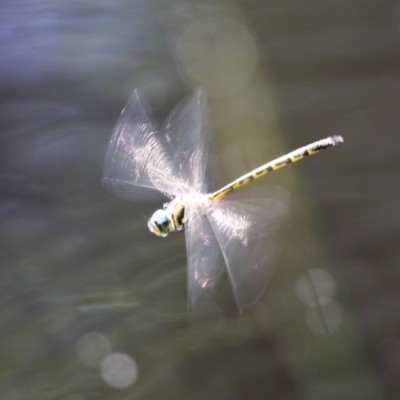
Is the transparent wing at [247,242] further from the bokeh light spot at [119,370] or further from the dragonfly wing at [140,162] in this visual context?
the bokeh light spot at [119,370]

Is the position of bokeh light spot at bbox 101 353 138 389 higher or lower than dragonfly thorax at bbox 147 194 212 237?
lower

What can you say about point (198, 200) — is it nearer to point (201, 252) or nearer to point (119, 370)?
point (201, 252)

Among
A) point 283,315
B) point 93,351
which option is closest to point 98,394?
point 93,351

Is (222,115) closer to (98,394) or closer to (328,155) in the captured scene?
(328,155)

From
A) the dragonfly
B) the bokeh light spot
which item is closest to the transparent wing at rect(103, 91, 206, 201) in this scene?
the dragonfly

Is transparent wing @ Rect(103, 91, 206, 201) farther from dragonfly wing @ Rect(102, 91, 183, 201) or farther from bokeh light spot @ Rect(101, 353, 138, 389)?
bokeh light spot @ Rect(101, 353, 138, 389)

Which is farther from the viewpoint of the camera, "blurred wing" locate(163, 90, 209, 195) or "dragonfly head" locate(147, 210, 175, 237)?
"blurred wing" locate(163, 90, 209, 195)
